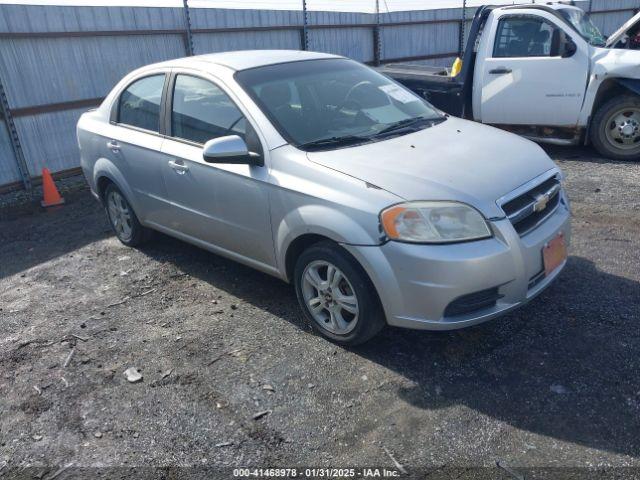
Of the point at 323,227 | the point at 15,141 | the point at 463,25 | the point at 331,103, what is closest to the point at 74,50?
the point at 15,141

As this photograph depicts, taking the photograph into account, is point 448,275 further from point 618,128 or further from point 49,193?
point 49,193

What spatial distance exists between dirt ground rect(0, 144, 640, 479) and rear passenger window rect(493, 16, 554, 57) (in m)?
3.67

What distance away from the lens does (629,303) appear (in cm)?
389

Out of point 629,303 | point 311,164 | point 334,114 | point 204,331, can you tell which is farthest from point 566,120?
point 204,331

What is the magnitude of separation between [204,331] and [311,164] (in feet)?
4.74

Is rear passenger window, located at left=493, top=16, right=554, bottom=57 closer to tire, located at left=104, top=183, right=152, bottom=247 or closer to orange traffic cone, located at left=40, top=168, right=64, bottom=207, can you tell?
tire, located at left=104, top=183, right=152, bottom=247

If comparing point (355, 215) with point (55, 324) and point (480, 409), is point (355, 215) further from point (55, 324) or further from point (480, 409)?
point (55, 324)

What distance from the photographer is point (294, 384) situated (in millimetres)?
3318

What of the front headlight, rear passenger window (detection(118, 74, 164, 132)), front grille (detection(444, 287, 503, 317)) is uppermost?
rear passenger window (detection(118, 74, 164, 132))

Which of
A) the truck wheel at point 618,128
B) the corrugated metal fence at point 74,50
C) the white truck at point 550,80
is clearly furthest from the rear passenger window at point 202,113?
the truck wheel at point 618,128

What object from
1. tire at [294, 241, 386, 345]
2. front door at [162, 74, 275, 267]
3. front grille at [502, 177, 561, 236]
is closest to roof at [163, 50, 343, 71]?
front door at [162, 74, 275, 267]

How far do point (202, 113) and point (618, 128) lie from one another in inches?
223

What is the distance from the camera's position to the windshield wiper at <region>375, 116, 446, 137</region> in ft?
13.1

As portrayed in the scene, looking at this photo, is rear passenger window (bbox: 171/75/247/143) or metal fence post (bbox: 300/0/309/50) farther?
metal fence post (bbox: 300/0/309/50)
